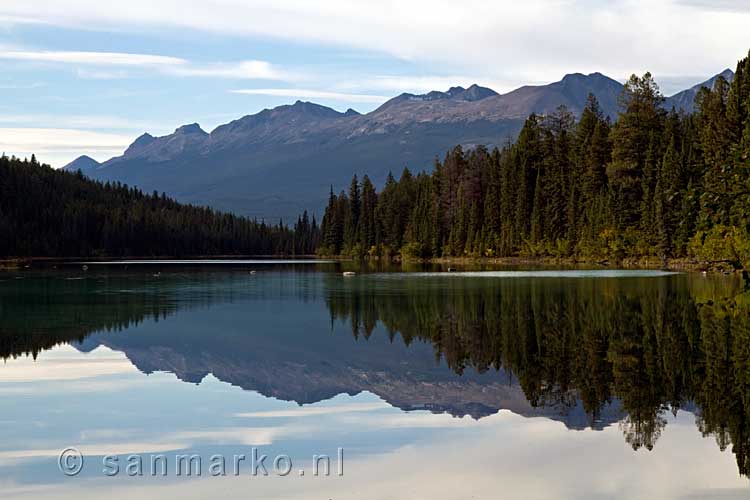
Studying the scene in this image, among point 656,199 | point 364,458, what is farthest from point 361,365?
point 656,199

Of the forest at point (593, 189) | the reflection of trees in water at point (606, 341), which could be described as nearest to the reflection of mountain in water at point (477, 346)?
the reflection of trees in water at point (606, 341)

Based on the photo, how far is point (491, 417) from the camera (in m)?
22.2

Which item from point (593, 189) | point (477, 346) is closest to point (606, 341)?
point (477, 346)

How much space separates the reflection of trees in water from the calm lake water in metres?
0.11

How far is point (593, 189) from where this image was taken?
408 ft

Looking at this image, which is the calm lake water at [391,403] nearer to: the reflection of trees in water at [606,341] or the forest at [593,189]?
the reflection of trees in water at [606,341]

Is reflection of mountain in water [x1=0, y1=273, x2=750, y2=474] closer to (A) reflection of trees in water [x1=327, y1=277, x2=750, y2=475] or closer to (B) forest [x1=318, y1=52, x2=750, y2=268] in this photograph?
(A) reflection of trees in water [x1=327, y1=277, x2=750, y2=475]

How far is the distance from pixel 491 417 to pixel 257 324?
996 inches

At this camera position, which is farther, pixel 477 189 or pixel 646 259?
pixel 477 189

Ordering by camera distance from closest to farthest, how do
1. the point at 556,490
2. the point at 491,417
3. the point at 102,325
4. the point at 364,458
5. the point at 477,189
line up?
the point at 556,490 < the point at 364,458 < the point at 491,417 < the point at 102,325 < the point at 477,189

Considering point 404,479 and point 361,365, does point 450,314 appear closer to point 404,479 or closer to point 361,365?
point 361,365

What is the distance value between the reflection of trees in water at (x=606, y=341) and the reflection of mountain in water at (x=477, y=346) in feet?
0.25

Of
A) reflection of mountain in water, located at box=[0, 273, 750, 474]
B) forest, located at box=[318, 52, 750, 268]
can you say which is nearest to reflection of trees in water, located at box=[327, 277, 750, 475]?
reflection of mountain in water, located at box=[0, 273, 750, 474]

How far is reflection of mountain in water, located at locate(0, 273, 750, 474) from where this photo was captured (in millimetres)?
23391
